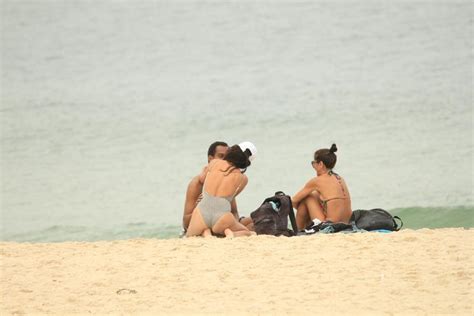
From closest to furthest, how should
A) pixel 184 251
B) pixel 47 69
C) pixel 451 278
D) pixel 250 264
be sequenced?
1. pixel 451 278
2. pixel 250 264
3. pixel 184 251
4. pixel 47 69

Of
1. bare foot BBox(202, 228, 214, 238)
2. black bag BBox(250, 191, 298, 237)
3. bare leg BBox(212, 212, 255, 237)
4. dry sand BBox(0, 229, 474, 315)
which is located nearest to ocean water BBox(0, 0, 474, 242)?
black bag BBox(250, 191, 298, 237)

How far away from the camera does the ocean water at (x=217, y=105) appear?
17859 mm

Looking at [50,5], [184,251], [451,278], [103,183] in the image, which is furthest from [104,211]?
[50,5]

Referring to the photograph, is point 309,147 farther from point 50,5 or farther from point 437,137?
point 50,5

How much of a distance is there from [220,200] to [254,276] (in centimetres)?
170

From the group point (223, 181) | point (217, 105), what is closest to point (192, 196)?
point (223, 181)

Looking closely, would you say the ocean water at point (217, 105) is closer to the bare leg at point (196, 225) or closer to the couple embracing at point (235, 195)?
the couple embracing at point (235, 195)

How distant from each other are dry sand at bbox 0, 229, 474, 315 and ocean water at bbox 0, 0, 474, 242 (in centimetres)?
607

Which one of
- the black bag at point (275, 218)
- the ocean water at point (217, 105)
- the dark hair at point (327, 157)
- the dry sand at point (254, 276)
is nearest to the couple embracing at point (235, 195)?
the dark hair at point (327, 157)

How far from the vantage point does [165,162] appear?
70.7 ft

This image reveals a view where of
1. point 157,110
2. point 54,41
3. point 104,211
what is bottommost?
point 104,211

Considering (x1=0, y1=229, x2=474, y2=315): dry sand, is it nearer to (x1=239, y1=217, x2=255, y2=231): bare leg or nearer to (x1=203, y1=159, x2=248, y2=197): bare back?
(x1=203, y1=159, x2=248, y2=197): bare back

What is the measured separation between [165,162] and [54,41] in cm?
1594

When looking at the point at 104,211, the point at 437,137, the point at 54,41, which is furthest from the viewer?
the point at 54,41
